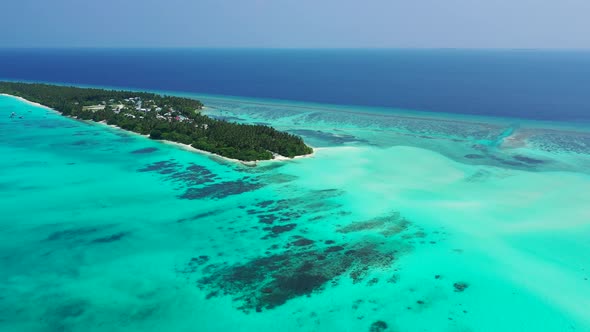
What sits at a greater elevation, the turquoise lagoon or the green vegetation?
the green vegetation

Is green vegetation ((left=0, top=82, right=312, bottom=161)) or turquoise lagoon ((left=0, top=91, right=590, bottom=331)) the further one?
green vegetation ((left=0, top=82, right=312, bottom=161))

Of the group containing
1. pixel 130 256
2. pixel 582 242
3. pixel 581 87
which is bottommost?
pixel 130 256

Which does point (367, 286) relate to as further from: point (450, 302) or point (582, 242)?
point (582, 242)

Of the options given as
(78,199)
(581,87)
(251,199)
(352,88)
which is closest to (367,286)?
(251,199)

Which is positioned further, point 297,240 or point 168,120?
point 168,120

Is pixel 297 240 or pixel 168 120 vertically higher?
pixel 168 120
